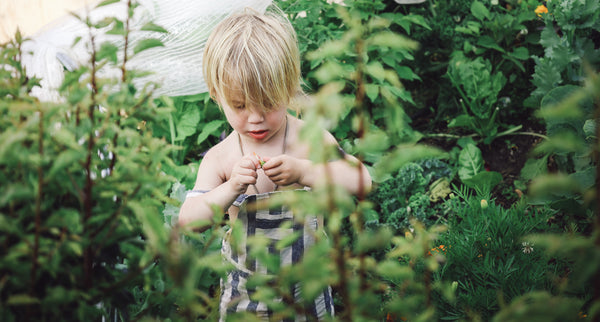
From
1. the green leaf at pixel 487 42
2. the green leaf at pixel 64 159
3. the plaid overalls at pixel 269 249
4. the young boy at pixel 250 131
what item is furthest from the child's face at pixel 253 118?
the green leaf at pixel 487 42

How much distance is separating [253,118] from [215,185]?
0.32m

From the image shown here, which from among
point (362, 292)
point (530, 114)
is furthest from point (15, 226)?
point (530, 114)

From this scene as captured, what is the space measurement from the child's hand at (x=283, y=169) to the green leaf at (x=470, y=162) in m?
1.46

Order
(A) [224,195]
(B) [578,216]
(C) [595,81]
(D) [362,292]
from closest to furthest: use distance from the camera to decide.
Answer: (C) [595,81]
(D) [362,292]
(A) [224,195]
(B) [578,216]

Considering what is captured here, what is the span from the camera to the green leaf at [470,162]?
2717 mm

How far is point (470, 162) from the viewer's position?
2725 mm

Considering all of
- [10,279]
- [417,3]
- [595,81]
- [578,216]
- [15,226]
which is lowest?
[578,216]

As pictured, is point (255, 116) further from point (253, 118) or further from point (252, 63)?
point (252, 63)

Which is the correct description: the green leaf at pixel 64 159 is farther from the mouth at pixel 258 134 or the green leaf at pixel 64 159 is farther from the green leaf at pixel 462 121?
the green leaf at pixel 462 121

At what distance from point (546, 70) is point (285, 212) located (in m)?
1.80

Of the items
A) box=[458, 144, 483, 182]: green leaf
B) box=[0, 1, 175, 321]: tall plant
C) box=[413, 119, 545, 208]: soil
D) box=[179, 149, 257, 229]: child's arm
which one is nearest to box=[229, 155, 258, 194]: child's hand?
box=[179, 149, 257, 229]: child's arm

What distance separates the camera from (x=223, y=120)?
2.89 meters

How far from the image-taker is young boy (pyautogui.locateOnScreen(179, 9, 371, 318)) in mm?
1556

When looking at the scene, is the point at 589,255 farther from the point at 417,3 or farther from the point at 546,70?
the point at 417,3
